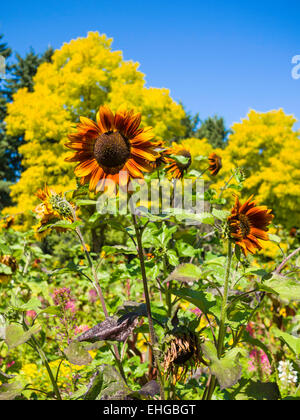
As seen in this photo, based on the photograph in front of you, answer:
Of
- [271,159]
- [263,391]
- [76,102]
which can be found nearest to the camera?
[263,391]

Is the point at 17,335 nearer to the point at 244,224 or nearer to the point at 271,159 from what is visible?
the point at 244,224

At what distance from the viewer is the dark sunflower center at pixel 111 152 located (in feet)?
3.48

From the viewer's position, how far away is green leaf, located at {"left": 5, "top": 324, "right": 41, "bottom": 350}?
0.99 metres

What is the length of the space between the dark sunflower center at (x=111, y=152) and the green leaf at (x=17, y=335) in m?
0.54

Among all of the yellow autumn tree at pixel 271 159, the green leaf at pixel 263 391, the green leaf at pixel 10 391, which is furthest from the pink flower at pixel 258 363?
the yellow autumn tree at pixel 271 159

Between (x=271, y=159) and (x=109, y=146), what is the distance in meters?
13.2

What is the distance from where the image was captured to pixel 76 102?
11.3 m

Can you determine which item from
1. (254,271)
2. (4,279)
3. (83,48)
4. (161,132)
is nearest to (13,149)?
(83,48)

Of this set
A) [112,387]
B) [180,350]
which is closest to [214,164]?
[180,350]

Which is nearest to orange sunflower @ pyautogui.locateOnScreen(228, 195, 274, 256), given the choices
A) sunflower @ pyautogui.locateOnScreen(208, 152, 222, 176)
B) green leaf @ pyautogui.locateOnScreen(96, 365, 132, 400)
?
green leaf @ pyautogui.locateOnScreen(96, 365, 132, 400)
